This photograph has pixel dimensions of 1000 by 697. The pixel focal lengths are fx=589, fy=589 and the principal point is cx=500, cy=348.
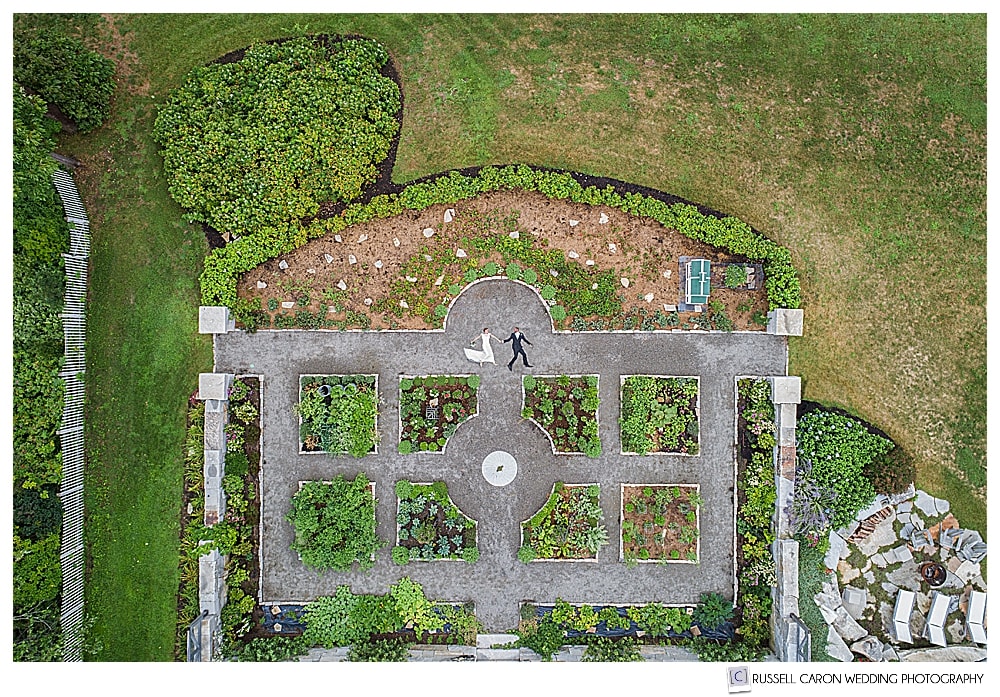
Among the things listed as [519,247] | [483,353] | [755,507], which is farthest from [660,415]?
[519,247]

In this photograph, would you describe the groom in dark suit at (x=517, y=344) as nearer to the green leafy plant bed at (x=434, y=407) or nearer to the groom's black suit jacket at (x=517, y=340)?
the groom's black suit jacket at (x=517, y=340)

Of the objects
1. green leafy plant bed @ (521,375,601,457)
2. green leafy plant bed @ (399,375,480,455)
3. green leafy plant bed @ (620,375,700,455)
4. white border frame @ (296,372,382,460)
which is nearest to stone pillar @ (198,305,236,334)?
white border frame @ (296,372,382,460)

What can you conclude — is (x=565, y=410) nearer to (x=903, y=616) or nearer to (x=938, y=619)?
(x=903, y=616)

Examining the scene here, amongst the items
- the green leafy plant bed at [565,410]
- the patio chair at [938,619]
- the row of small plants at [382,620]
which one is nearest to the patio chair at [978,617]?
the patio chair at [938,619]

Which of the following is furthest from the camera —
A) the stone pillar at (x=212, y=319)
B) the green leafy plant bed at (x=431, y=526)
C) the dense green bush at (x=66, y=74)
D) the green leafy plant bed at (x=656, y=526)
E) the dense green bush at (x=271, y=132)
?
the green leafy plant bed at (x=656, y=526)
